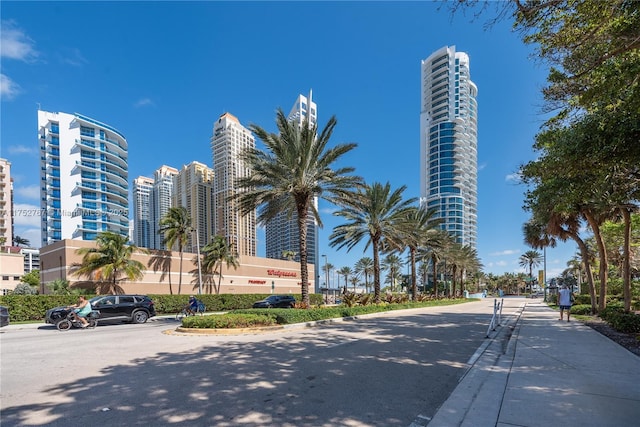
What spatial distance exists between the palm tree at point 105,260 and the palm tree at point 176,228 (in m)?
6.39

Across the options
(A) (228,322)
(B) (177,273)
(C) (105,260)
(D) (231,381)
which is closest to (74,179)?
(B) (177,273)

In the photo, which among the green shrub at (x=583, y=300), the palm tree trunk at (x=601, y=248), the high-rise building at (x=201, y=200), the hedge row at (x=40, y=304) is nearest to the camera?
the palm tree trunk at (x=601, y=248)

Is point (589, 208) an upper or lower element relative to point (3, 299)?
upper

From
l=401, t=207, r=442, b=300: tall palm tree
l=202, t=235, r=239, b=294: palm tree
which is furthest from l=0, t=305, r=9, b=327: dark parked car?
l=202, t=235, r=239, b=294: palm tree

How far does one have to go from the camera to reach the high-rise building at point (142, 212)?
110 metres

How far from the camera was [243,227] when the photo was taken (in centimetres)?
6275

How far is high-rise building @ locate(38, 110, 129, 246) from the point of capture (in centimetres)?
8150

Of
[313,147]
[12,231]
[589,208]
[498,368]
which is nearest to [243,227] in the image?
[313,147]

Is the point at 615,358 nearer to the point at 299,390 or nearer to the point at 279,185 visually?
the point at 299,390

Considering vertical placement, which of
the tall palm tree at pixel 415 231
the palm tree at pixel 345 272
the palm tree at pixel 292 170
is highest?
the palm tree at pixel 292 170

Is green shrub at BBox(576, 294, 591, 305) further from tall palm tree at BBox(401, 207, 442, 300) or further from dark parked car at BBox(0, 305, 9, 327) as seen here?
dark parked car at BBox(0, 305, 9, 327)

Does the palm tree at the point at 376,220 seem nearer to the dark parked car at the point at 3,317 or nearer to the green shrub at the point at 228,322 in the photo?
the green shrub at the point at 228,322

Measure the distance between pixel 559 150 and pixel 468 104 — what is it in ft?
479

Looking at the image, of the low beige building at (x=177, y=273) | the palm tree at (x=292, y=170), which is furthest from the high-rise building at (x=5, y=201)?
the palm tree at (x=292, y=170)
